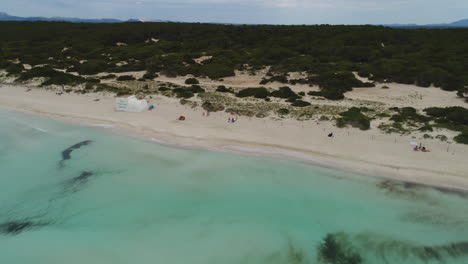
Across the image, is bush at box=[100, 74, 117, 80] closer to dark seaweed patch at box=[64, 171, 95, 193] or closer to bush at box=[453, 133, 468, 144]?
dark seaweed patch at box=[64, 171, 95, 193]

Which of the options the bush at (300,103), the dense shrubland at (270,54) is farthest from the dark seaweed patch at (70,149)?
the dense shrubland at (270,54)

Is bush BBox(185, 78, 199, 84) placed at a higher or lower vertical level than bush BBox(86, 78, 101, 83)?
higher

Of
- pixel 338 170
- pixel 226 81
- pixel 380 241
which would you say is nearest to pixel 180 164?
pixel 338 170

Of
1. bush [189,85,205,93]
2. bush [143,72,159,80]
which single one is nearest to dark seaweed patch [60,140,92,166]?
bush [189,85,205,93]

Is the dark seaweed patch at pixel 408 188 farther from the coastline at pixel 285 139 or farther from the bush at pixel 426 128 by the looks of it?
the bush at pixel 426 128

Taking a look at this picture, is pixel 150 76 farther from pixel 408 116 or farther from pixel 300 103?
pixel 408 116
